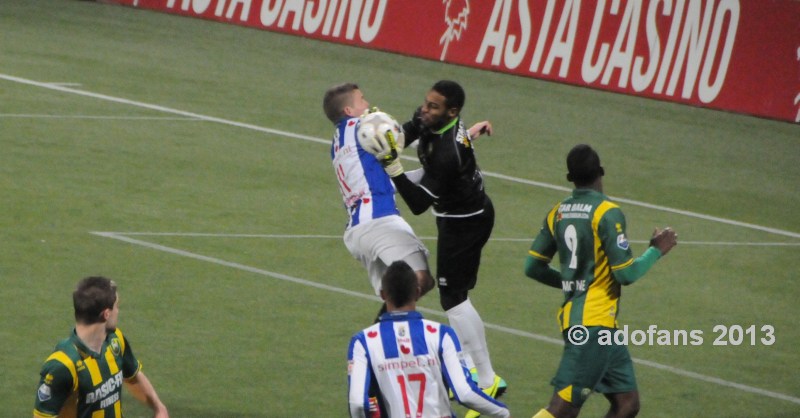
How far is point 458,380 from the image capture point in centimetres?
688

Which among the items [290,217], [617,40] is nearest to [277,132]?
[290,217]

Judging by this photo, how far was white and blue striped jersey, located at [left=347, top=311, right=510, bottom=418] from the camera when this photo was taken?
690 centimetres

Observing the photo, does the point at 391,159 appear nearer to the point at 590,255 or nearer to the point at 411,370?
the point at 590,255

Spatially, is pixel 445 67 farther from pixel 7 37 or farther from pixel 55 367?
pixel 55 367

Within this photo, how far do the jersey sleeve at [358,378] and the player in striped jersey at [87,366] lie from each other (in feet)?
3.52

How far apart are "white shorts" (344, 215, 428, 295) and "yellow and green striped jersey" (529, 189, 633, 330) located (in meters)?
1.57

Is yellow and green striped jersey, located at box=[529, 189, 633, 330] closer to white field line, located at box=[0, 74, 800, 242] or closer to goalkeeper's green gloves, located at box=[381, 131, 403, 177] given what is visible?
goalkeeper's green gloves, located at box=[381, 131, 403, 177]

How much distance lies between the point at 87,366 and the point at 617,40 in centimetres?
1855

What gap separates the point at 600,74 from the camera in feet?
82.4

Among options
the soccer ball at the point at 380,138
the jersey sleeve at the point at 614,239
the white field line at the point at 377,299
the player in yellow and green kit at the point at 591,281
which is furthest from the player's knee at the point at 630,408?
the white field line at the point at 377,299

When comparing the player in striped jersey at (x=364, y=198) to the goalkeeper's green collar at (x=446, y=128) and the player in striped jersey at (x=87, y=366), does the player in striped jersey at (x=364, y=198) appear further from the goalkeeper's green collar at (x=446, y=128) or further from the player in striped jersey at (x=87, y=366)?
the player in striped jersey at (x=87, y=366)

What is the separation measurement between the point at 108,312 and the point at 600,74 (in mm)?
19202

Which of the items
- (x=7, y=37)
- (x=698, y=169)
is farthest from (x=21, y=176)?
(x=7, y=37)

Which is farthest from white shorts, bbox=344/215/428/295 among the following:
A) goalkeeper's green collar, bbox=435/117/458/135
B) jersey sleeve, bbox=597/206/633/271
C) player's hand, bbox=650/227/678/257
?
player's hand, bbox=650/227/678/257
